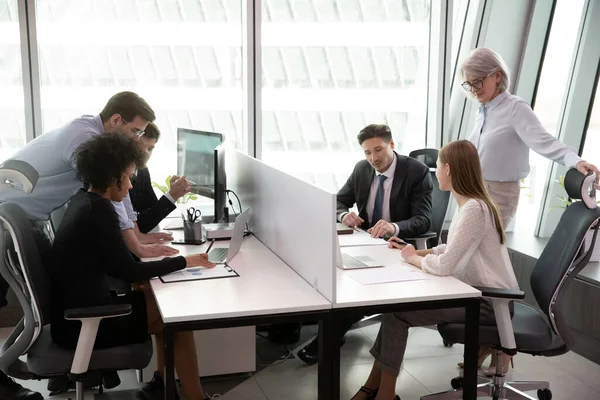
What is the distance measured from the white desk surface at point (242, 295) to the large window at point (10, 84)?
247 cm

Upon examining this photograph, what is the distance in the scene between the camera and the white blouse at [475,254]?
293 centimetres

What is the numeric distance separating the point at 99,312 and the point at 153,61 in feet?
9.72

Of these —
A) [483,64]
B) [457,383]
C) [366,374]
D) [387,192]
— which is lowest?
[366,374]

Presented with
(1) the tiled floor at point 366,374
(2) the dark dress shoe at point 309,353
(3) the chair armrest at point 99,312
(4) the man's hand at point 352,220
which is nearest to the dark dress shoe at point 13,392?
(1) the tiled floor at point 366,374

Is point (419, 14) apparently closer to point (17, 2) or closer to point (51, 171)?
point (17, 2)

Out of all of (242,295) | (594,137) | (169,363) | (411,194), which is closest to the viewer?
(169,363)

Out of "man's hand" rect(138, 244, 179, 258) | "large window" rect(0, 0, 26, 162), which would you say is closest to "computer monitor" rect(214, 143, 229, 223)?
"man's hand" rect(138, 244, 179, 258)

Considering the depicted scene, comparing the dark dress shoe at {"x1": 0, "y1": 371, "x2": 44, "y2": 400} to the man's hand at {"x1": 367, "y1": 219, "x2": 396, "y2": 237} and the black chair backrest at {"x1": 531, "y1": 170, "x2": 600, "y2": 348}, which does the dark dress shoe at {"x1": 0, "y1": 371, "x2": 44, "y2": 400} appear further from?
the black chair backrest at {"x1": 531, "y1": 170, "x2": 600, "y2": 348}

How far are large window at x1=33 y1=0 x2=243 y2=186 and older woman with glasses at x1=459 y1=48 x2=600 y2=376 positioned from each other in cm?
206

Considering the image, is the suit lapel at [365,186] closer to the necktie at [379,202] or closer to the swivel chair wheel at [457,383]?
the necktie at [379,202]

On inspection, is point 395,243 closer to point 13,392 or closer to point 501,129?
point 501,129

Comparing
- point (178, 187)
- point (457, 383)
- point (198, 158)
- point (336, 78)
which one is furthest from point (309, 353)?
point (336, 78)

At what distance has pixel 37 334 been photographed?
105 inches

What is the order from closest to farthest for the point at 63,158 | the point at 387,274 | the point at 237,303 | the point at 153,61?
1. the point at 237,303
2. the point at 387,274
3. the point at 63,158
4. the point at 153,61
